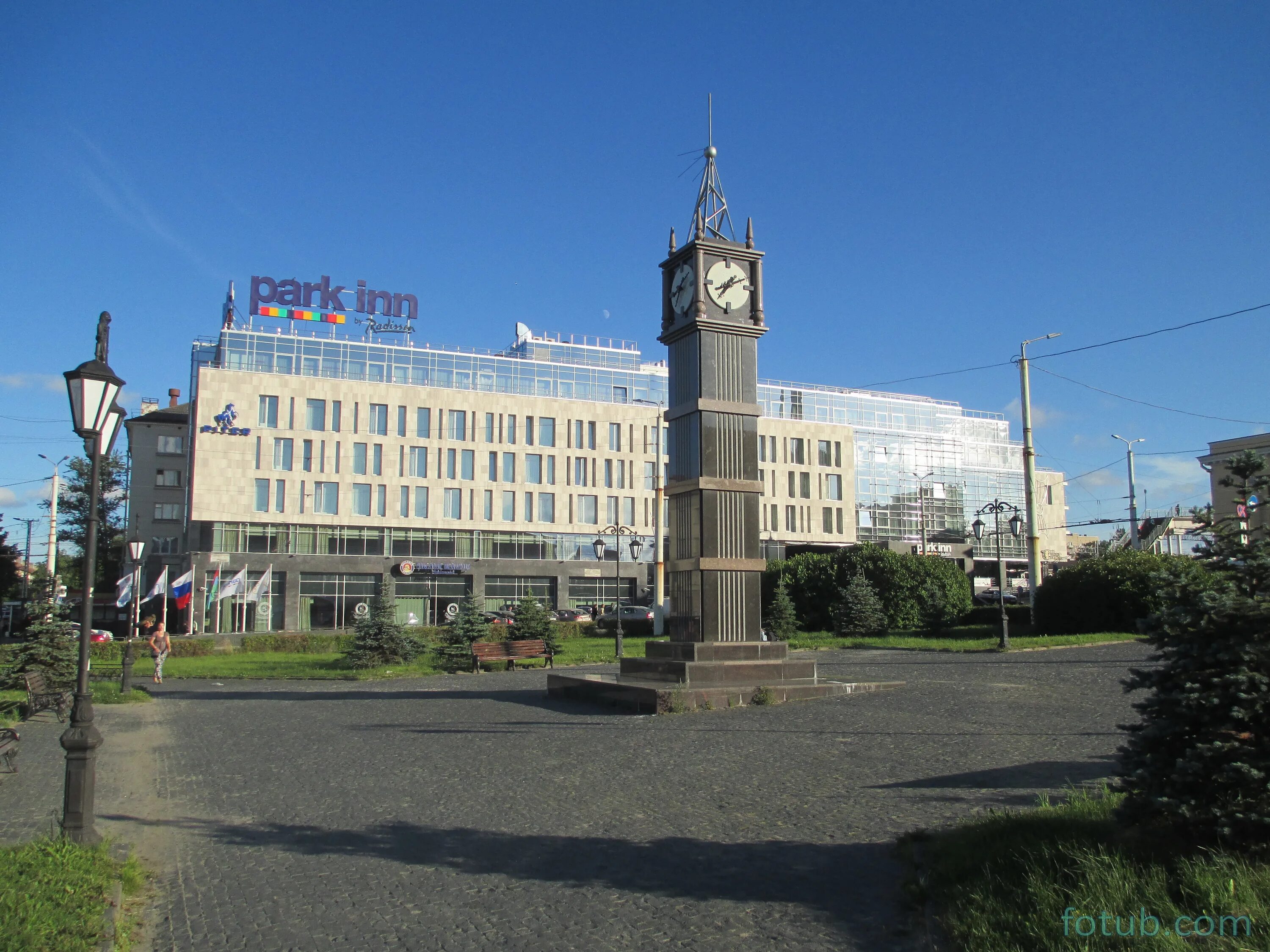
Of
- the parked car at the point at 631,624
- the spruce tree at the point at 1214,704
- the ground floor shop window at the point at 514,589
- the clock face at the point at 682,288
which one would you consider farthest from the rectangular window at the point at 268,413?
the spruce tree at the point at 1214,704

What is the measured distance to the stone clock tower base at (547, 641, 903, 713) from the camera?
15.6 meters

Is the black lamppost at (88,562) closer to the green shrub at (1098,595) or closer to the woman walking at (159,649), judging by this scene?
the woman walking at (159,649)

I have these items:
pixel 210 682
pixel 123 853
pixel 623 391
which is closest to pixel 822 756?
pixel 123 853

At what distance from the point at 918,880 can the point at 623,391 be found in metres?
71.3

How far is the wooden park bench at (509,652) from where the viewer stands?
2678 cm

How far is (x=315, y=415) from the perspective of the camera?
64.0 metres

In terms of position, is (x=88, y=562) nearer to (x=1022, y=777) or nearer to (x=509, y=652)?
(x=1022, y=777)

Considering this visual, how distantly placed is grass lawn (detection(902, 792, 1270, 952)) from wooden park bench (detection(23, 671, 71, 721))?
16.8 metres

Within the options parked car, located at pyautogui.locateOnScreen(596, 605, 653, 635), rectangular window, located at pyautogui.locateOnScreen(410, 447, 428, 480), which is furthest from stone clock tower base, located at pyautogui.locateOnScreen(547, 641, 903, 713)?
rectangular window, located at pyautogui.locateOnScreen(410, 447, 428, 480)

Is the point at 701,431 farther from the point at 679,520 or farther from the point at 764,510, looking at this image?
the point at 764,510

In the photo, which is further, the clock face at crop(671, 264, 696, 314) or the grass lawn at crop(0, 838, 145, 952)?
the clock face at crop(671, 264, 696, 314)

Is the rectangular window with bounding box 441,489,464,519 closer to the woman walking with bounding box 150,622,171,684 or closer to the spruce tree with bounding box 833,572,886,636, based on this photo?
the spruce tree with bounding box 833,572,886,636

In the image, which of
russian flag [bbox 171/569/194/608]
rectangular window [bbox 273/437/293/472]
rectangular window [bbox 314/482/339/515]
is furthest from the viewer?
rectangular window [bbox 314/482/339/515]

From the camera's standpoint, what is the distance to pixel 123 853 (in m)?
7.86
